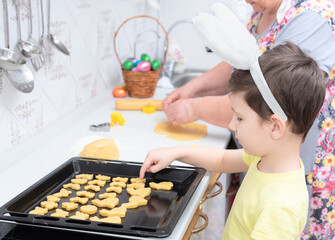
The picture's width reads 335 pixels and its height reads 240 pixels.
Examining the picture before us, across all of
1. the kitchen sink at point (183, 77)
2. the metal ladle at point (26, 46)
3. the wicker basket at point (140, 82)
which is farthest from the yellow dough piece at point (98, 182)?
the kitchen sink at point (183, 77)

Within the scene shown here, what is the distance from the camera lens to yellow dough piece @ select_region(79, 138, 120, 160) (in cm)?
128

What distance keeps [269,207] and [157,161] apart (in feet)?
1.24

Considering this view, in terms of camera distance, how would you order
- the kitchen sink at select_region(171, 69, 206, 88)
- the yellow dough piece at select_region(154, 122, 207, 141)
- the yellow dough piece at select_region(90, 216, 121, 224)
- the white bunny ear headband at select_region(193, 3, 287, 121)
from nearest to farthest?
the white bunny ear headband at select_region(193, 3, 287, 121) < the yellow dough piece at select_region(90, 216, 121, 224) < the yellow dough piece at select_region(154, 122, 207, 141) < the kitchen sink at select_region(171, 69, 206, 88)

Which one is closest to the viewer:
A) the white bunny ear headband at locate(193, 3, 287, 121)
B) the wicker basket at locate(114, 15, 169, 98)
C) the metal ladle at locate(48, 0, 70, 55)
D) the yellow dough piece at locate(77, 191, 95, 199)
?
the white bunny ear headband at locate(193, 3, 287, 121)

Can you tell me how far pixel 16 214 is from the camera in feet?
3.06

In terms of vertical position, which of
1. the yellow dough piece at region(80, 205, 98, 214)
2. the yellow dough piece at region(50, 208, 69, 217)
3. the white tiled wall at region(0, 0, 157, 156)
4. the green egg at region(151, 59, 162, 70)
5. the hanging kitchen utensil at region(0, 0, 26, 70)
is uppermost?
the hanging kitchen utensil at region(0, 0, 26, 70)

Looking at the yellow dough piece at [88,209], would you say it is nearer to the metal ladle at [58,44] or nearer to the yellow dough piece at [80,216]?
the yellow dough piece at [80,216]

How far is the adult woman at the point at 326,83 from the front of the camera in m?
1.27

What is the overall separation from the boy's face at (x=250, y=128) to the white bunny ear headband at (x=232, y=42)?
61 mm

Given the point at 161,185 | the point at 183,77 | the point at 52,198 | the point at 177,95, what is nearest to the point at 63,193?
the point at 52,198

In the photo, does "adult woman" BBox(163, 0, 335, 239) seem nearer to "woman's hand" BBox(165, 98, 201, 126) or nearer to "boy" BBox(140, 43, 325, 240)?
"woman's hand" BBox(165, 98, 201, 126)

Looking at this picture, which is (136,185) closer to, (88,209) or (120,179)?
(120,179)

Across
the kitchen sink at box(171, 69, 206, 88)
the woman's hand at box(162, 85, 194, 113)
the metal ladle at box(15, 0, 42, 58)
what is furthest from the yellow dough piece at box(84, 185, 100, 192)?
the kitchen sink at box(171, 69, 206, 88)

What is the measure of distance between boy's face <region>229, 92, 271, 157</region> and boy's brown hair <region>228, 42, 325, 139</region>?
0.05 ft
